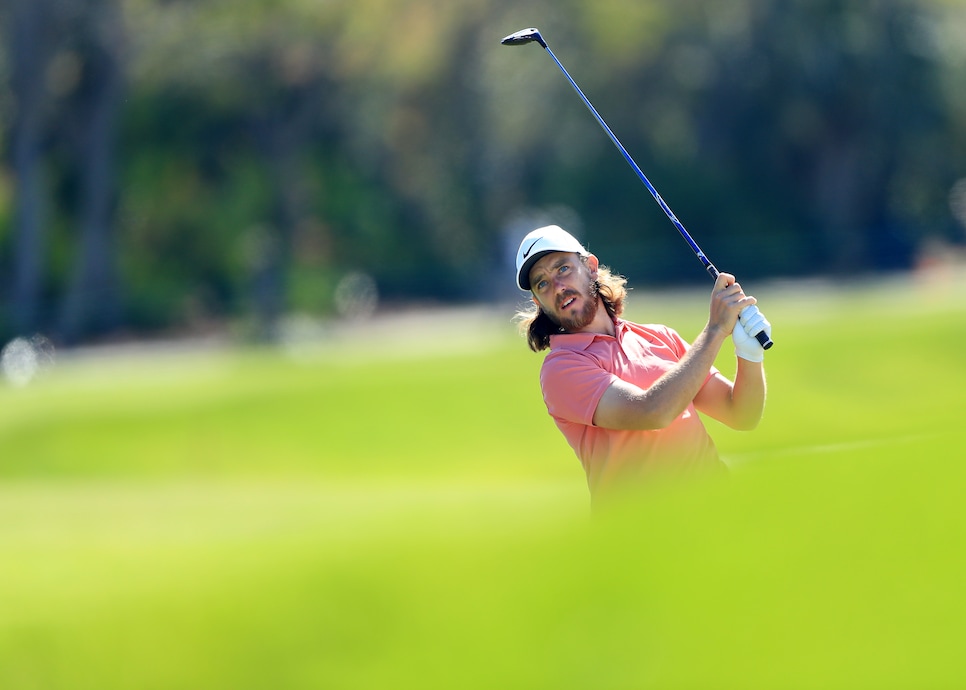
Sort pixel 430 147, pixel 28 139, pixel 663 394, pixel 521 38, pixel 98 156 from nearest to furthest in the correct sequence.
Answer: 1. pixel 663 394
2. pixel 521 38
3. pixel 28 139
4. pixel 98 156
5. pixel 430 147

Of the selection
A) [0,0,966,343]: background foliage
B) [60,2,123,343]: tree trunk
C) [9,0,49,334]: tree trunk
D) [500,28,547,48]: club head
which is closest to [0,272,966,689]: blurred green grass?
[500,28,547,48]: club head

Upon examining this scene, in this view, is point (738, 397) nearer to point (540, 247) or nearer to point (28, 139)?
point (540, 247)

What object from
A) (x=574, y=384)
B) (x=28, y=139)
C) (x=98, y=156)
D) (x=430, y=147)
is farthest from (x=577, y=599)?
(x=430, y=147)

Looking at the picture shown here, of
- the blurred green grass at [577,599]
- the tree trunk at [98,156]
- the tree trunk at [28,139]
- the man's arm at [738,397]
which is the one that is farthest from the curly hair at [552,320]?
the tree trunk at [28,139]

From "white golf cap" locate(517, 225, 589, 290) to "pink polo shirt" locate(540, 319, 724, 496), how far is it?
17 centimetres

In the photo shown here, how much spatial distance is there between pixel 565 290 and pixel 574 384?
294 mm

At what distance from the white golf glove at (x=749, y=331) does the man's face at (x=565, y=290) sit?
34cm

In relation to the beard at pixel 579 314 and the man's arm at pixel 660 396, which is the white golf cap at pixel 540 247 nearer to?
the beard at pixel 579 314

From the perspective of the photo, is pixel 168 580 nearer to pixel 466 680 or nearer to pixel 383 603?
pixel 383 603

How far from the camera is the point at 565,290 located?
355 centimetres

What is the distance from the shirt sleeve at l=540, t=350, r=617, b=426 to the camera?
3311 millimetres

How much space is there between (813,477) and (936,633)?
257 mm

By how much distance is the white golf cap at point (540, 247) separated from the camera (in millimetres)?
3516

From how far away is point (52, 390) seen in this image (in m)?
15.0
